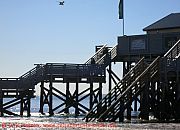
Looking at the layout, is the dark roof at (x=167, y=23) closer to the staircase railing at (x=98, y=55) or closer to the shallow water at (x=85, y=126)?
the staircase railing at (x=98, y=55)

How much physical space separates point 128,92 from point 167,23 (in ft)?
47.4

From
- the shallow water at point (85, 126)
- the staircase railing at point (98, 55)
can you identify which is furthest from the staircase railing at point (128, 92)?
the staircase railing at point (98, 55)

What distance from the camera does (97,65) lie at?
4641 cm

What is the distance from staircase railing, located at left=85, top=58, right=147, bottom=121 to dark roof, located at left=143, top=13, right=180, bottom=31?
384 inches

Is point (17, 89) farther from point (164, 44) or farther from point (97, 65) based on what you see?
point (164, 44)

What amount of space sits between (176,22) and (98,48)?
7997 mm

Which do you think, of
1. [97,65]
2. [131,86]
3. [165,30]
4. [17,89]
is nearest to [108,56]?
[97,65]

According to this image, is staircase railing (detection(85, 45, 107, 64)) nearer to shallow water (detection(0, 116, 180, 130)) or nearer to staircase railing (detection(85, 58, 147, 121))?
staircase railing (detection(85, 58, 147, 121))

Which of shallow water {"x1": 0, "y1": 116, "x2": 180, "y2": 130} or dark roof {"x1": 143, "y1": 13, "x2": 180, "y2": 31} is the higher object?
dark roof {"x1": 143, "y1": 13, "x2": 180, "y2": 31}

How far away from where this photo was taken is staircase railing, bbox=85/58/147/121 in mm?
36531

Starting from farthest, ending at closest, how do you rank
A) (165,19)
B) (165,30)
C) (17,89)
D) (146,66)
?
(165,19)
(165,30)
(17,89)
(146,66)

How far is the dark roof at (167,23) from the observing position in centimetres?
4723

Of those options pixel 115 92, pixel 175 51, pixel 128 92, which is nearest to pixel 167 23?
pixel 175 51

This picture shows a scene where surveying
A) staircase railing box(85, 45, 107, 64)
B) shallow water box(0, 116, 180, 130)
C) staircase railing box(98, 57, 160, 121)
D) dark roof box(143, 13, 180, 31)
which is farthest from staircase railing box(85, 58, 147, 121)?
staircase railing box(85, 45, 107, 64)
